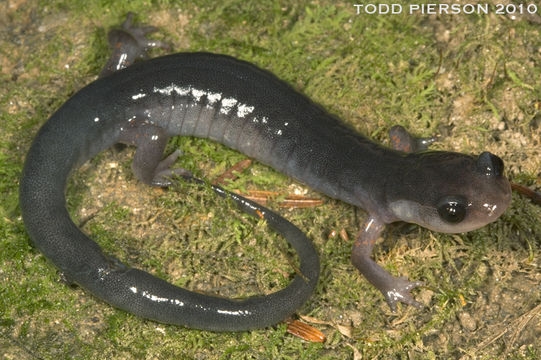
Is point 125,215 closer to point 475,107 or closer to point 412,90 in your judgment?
point 412,90

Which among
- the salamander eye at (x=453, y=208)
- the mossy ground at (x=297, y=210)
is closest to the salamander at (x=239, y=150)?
the salamander eye at (x=453, y=208)

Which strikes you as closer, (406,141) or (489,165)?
(489,165)

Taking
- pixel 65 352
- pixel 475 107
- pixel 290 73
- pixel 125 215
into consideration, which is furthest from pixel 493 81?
pixel 65 352

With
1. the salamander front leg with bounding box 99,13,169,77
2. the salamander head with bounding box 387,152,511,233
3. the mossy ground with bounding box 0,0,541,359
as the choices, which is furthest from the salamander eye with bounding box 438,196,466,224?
the salamander front leg with bounding box 99,13,169,77

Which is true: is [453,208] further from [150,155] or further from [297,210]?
[150,155]

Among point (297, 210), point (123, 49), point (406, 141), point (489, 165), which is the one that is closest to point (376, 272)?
point (297, 210)

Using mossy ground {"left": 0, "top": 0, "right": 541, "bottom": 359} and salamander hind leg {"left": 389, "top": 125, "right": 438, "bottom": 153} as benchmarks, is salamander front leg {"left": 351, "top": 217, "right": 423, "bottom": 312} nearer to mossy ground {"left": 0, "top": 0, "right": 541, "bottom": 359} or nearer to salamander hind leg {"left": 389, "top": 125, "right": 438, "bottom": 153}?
mossy ground {"left": 0, "top": 0, "right": 541, "bottom": 359}
